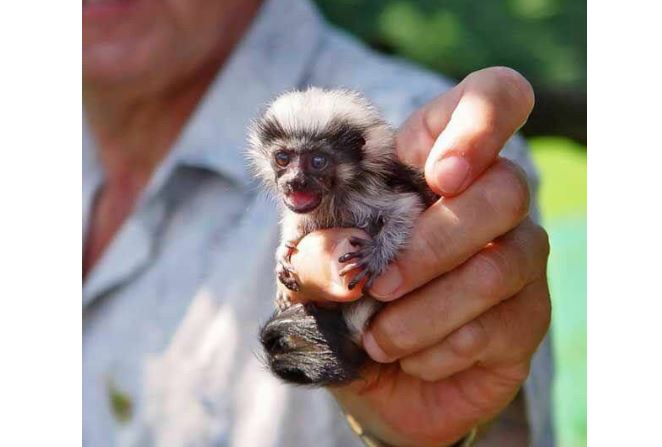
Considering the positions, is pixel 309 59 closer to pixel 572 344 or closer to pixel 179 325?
pixel 179 325

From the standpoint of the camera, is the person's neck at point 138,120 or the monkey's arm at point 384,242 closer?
the monkey's arm at point 384,242

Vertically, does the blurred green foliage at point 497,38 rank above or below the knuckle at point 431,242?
above

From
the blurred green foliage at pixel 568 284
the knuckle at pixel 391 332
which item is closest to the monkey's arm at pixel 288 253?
the knuckle at pixel 391 332

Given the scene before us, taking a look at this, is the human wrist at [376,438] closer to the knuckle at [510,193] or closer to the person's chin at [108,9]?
the knuckle at [510,193]

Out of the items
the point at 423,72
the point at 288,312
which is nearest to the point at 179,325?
the point at 423,72

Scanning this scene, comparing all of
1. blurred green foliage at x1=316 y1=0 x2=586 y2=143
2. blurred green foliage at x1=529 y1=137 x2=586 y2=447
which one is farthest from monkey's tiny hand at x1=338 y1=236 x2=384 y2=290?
blurred green foliage at x1=316 y1=0 x2=586 y2=143

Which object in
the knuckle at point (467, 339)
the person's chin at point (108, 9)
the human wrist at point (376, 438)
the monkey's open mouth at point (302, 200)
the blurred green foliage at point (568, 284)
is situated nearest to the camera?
the monkey's open mouth at point (302, 200)
